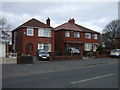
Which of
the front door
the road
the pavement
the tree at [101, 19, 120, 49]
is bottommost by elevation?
the pavement

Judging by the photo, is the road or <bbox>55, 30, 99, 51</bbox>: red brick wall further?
<bbox>55, 30, 99, 51</bbox>: red brick wall

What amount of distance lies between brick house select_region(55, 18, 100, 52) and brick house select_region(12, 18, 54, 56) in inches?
180

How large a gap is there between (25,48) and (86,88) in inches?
1049

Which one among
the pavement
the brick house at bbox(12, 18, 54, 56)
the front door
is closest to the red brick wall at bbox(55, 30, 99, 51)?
the brick house at bbox(12, 18, 54, 56)

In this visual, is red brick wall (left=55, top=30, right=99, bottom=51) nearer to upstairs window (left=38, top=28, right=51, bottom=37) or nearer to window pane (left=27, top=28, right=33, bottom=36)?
upstairs window (left=38, top=28, right=51, bottom=37)

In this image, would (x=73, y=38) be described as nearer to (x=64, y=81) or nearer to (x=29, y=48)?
(x=29, y=48)

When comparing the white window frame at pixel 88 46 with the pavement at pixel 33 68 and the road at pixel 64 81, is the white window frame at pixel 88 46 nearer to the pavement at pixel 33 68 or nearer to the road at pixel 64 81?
the pavement at pixel 33 68

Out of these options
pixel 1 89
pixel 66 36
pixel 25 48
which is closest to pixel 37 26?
pixel 25 48

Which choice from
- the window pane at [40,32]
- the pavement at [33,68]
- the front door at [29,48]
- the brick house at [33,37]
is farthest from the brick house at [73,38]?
the pavement at [33,68]

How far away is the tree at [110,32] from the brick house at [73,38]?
2369 cm

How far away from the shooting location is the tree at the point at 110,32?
6638cm

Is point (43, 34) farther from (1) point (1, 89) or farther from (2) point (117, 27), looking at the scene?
(2) point (117, 27)

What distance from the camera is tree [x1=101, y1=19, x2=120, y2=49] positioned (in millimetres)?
66375

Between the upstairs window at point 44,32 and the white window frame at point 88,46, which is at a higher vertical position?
the upstairs window at point 44,32
